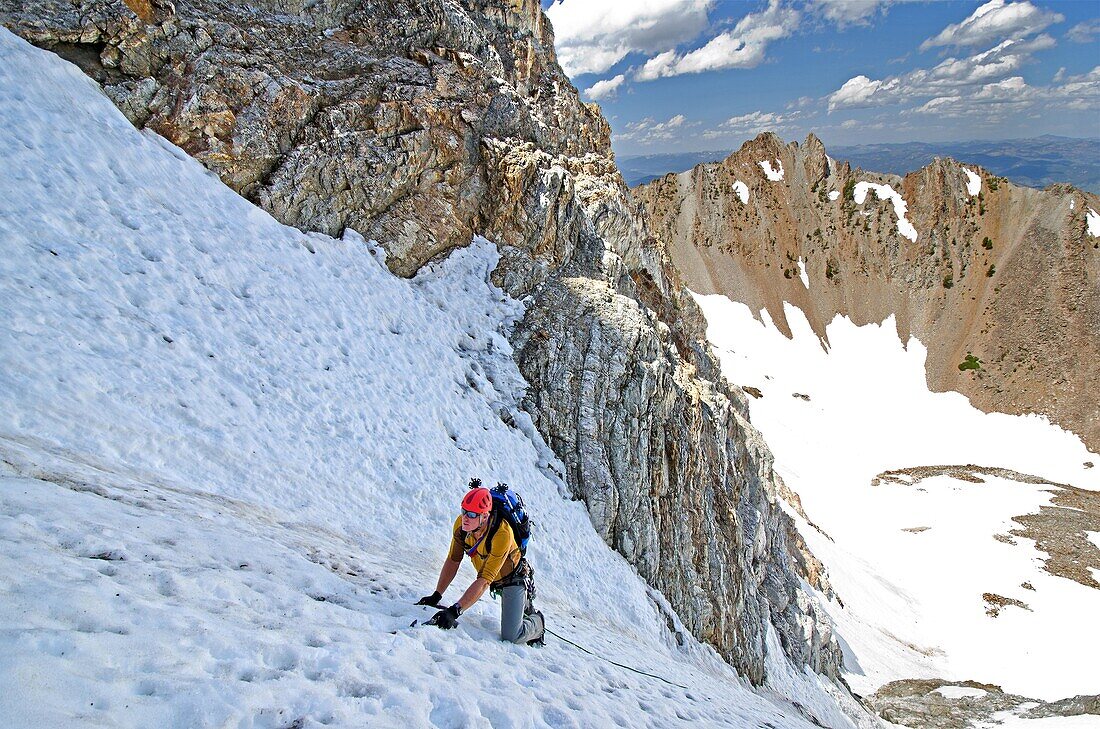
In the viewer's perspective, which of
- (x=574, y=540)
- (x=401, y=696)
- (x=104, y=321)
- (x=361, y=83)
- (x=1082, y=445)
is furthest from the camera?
(x=1082, y=445)

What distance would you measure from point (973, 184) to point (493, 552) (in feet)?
429

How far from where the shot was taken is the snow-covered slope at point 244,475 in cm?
498

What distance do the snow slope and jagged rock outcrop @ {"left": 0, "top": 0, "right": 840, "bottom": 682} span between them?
46.3 feet

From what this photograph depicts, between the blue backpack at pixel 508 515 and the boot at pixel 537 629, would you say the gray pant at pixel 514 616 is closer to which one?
the boot at pixel 537 629

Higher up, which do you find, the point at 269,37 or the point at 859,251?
the point at 859,251

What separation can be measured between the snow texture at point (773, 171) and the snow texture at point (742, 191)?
5.49 meters

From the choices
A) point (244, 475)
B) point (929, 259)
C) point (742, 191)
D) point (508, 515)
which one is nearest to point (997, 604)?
point (508, 515)

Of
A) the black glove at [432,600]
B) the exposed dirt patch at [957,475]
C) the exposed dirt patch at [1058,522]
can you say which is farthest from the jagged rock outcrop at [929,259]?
the black glove at [432,600]

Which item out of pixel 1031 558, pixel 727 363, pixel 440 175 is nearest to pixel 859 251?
pixel 727 363

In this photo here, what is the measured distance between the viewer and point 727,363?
86000 mm

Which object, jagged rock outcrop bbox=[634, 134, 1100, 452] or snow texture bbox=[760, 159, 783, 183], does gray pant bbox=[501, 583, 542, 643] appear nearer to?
jagged rock outcrop bbox=[634, 134, 1100, 452]

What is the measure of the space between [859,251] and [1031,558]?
77.6 meters

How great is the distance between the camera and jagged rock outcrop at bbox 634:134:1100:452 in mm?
83000

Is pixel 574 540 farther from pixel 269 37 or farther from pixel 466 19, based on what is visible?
pixel 466 19
